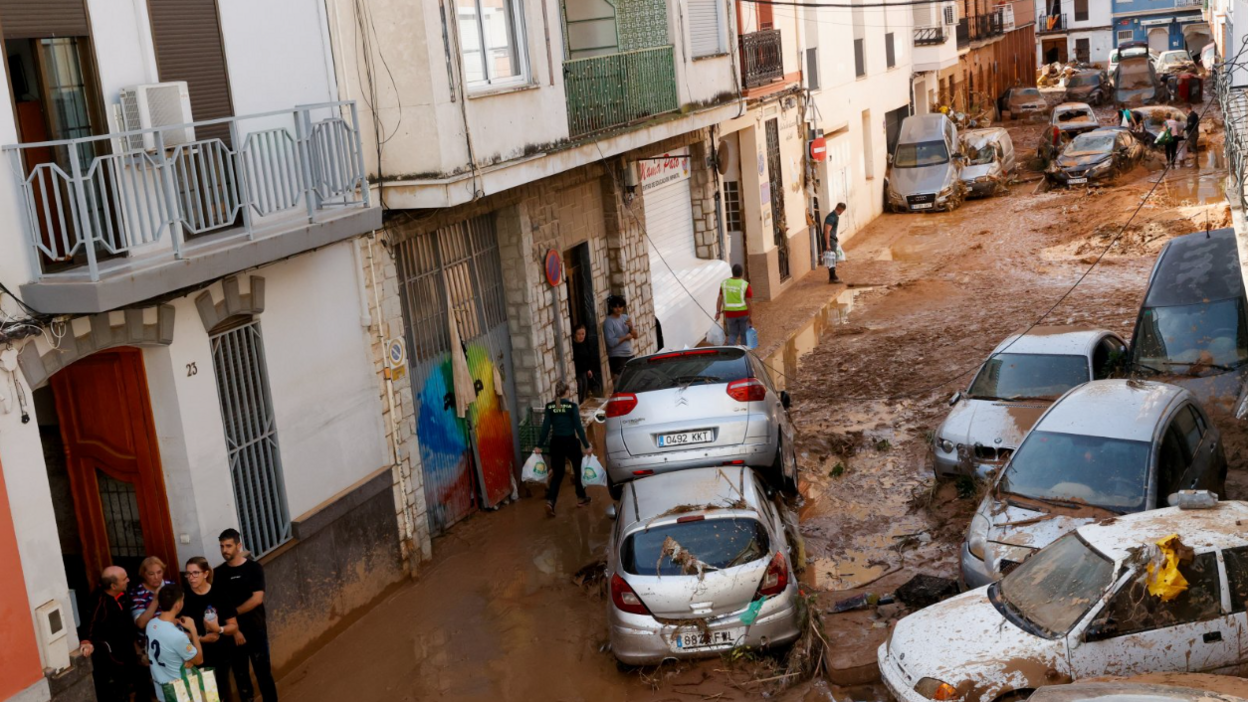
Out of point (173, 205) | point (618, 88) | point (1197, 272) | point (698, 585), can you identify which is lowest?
point (698, 585)

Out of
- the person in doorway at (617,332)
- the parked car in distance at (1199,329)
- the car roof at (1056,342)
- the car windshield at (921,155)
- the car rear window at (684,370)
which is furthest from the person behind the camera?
the car windshield at (921,155)

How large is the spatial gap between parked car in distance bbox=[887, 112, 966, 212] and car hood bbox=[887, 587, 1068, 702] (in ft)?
85.6

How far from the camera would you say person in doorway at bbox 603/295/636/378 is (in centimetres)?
1692

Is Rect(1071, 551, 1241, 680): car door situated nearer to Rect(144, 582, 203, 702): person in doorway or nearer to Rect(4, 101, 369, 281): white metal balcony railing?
Rect(144, 582, 203, 702): person in doorway

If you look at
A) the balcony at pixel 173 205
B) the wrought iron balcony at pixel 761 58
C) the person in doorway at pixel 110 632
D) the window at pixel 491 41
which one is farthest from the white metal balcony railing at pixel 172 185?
the wrought iron balcony at pixel 761 58

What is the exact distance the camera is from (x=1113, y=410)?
11047 millimetres

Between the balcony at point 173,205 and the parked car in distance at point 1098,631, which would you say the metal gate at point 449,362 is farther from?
the parked car in distance at point 1098,631

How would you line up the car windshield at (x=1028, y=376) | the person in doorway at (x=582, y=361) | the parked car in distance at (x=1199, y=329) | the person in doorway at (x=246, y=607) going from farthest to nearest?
1. the person in doorway at (x=582, y=361)
2. the car windshield at (x=1028, y=376)
3. the parked car in distance at (x=1199, y=329)
4. the person in doorway at (x=246, y=607)

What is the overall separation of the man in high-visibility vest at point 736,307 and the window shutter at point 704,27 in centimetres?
335

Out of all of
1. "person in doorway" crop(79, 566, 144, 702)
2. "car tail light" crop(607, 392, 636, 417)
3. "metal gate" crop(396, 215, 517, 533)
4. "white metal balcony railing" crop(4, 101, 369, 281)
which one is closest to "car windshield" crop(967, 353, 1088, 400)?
"car tail light" crop(607, 392, 636, 417)

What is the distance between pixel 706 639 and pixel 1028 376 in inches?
244

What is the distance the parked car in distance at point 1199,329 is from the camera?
1344cm

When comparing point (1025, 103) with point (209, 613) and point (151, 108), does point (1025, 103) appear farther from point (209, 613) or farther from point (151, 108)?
point (209, 613)

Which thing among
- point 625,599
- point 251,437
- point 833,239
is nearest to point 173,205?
point 251,437
